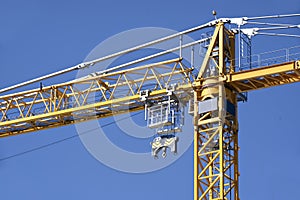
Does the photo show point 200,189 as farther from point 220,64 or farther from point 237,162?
point 220,64

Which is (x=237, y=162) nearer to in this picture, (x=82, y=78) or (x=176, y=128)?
(x=176, y=128)

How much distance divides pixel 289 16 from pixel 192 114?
236 inches

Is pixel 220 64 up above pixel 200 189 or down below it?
above

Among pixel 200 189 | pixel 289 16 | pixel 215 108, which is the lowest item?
pixel 200 189

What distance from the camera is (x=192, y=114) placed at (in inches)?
2117

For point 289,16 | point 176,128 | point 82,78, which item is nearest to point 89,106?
point 82,78

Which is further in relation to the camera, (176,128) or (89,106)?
(89,106)

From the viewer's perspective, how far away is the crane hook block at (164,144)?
176 feet

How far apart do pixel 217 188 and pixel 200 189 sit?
0.74m

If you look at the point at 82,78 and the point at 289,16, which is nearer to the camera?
the point at 289,16

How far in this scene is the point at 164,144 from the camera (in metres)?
53.8

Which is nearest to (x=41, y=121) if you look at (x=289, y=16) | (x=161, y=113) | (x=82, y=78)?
(x=82, y=78)

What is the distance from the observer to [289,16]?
54281mm

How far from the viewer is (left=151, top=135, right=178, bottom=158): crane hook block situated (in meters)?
53.6
